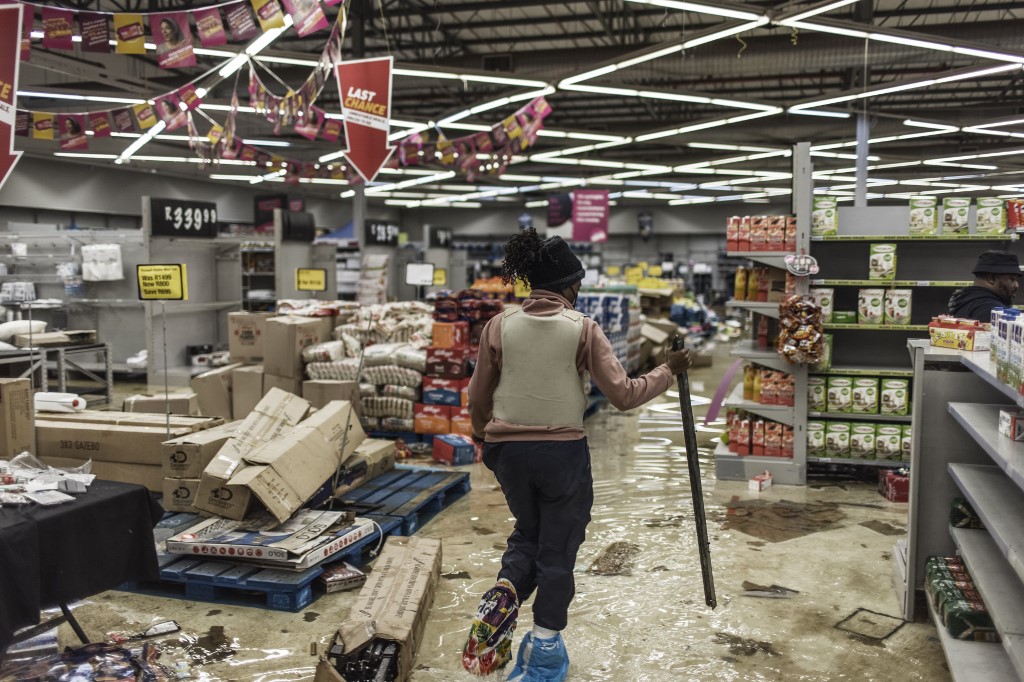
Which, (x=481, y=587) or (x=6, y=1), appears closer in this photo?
(x=481, y=587)

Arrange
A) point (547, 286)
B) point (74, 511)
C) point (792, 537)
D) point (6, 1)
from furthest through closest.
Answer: point (6, 1)
point (792, 537)
point (547, 286)
point (74, 511)

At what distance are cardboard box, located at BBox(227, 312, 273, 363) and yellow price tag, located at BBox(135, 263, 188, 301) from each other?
222cm

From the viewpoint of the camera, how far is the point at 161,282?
18.9ft

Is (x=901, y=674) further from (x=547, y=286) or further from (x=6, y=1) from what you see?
(x=6, y=1)

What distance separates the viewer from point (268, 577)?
3.79m

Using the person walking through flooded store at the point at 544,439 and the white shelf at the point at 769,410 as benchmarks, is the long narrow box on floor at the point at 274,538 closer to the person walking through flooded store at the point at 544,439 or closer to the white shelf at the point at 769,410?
the person walking through flooded store at the point at 544,439

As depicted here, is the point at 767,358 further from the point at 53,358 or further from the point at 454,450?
the point at 53,358

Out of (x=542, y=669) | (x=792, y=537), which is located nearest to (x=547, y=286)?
(x=542, y=669)

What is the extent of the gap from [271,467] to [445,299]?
3.81m

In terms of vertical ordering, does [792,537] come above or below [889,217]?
below

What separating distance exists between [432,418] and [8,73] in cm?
424

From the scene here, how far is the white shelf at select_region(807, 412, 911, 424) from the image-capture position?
5.94m

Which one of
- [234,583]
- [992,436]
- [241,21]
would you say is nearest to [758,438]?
[992,436]

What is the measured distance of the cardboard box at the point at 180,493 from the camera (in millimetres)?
4668
